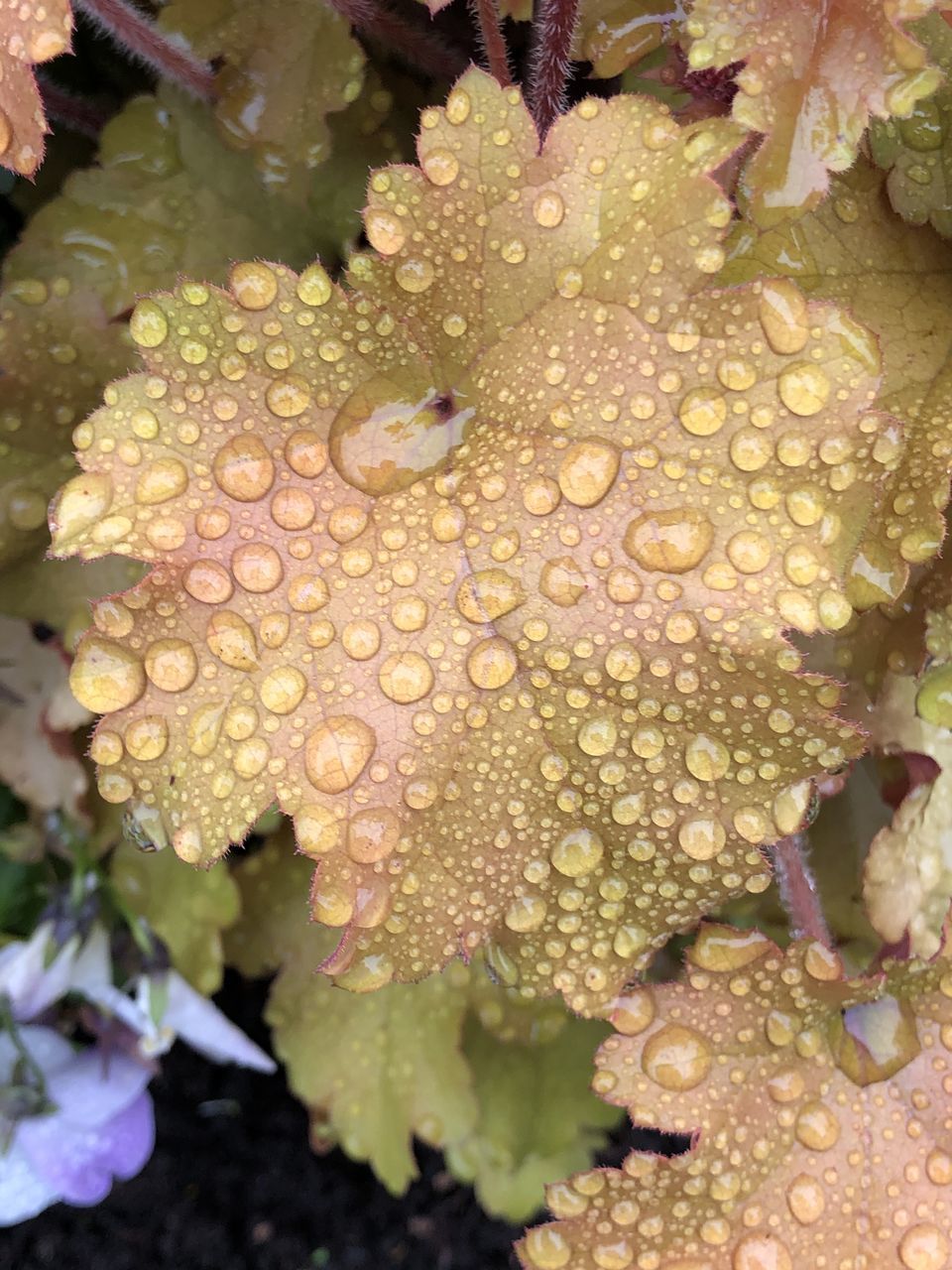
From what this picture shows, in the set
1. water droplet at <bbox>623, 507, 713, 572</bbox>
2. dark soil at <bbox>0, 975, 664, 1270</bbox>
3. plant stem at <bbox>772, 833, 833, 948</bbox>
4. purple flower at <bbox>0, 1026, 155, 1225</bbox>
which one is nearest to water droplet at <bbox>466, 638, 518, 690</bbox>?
water droplet at <bbox>623, 507, 713, 572</bbox>

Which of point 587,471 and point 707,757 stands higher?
point 587,471

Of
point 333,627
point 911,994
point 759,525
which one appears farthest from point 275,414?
point 911,994

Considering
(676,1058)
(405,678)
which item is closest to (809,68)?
(405,678)

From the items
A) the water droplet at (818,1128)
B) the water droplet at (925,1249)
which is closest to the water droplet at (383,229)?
the water droplet at (818,1128)

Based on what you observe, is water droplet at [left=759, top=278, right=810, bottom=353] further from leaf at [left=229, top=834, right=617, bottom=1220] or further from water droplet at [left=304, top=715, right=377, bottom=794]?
leaf at [left=229, top=834, right=617, bottom=1220]

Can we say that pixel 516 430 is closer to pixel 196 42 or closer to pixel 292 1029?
pixel 196 42

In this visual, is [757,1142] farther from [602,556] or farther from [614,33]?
[614,33]

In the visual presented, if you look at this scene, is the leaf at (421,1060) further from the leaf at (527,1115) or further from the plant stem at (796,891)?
the plant stem at (796,891)
